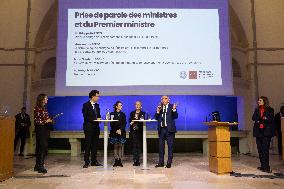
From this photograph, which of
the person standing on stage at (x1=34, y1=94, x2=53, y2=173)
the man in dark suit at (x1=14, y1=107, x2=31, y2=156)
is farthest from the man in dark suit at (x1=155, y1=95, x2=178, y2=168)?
the man in dark suit at (x1=14, y1=107, x2=31, y2=156)

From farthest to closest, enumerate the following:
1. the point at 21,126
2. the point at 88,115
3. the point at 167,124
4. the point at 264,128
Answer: the point at 21,126, the point at 88,115, the point at 167,124, the point at 264,128

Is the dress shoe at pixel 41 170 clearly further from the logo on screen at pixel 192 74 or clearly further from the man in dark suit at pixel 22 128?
the logo on screen at pixel 192 74

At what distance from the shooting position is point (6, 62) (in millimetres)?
8820

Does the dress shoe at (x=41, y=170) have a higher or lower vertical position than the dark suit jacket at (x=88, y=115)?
lower

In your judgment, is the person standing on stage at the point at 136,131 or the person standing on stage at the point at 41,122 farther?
the person standing on stage at the point at 136,131

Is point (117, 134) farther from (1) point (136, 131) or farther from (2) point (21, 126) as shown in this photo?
(2) point (21, 126)

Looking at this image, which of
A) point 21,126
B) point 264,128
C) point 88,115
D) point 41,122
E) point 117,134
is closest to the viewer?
point 41,122

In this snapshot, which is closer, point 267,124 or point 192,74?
point 267,124

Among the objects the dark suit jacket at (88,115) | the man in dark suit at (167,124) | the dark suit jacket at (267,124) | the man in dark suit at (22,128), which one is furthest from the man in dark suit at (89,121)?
the man in dark suit at (22,128)

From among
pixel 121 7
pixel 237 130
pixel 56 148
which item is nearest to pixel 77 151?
Answer: pixel 56 148

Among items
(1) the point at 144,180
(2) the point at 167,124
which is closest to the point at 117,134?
(2) the point at 167,124

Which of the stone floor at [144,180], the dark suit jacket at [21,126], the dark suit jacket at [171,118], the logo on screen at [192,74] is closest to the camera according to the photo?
the stone floor at [144,180]

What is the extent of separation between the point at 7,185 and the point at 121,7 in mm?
4589

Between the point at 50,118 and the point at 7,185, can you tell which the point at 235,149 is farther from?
the point at 7,185
